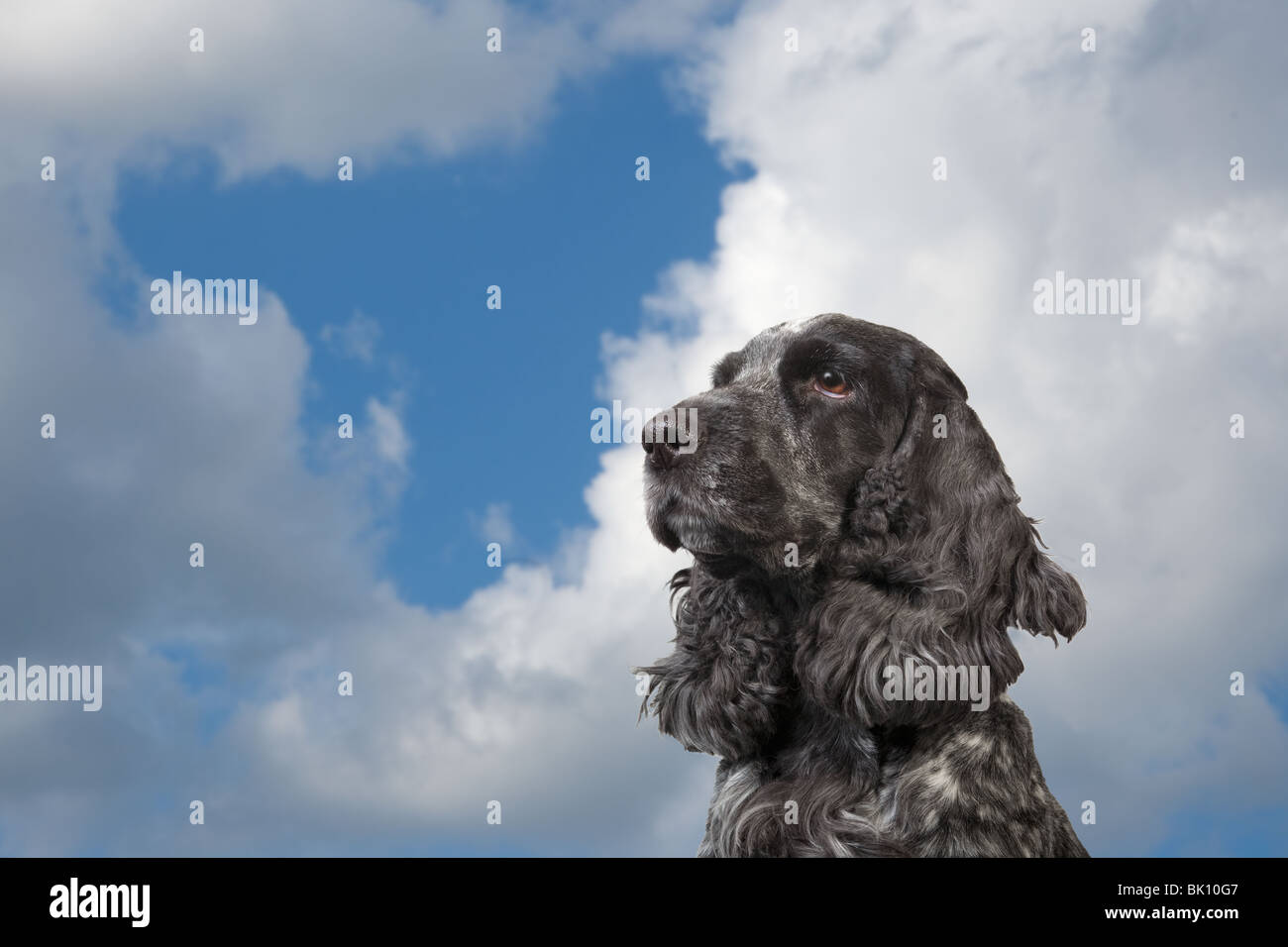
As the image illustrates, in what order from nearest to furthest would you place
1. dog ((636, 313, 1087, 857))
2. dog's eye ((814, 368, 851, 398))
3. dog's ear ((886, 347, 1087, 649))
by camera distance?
dog ((636, 313, 1087, 857))
dog's ear ((886, 347, 1087, 649))
dog's eye ((814, 368, 851, 398))

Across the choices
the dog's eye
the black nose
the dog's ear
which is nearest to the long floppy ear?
the dog's ear

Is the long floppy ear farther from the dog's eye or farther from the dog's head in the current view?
the dog's eye

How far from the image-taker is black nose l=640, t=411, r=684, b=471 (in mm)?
6328

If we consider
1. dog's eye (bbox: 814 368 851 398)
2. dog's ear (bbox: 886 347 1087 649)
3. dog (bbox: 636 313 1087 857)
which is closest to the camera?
dog (bbox: 636 313 1087 857)

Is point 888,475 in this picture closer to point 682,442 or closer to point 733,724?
point 682,442

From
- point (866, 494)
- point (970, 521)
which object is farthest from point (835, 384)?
point (970, 521)

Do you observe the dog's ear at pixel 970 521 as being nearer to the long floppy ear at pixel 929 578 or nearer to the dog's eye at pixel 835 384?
the long floppy ear at pixel 929 578

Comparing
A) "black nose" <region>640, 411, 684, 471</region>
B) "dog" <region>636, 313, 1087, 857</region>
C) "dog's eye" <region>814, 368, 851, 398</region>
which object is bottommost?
"dog" <region>636, 313, 1087, 857</region>

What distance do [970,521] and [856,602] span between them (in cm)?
81

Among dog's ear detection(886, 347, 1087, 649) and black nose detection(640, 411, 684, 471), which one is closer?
black nose detection(640, 411, 684, 471)

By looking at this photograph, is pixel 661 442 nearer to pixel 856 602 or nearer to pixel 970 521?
pixel 856 602

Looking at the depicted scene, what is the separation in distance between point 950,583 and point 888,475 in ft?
2.22
